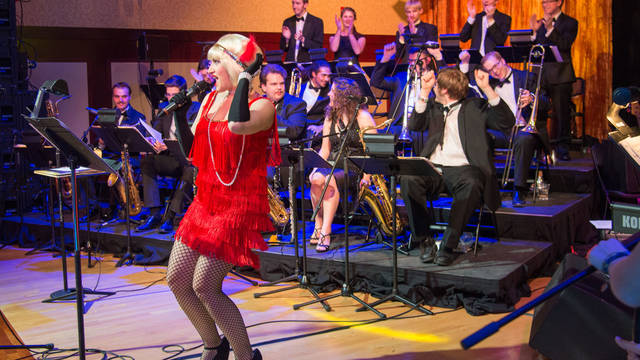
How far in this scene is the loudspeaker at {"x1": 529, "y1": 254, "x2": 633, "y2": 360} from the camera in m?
2.77

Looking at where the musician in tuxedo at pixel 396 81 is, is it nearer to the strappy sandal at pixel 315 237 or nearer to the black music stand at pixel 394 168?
the strappy sandal at pixel 315 237

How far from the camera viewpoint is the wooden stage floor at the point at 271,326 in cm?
353

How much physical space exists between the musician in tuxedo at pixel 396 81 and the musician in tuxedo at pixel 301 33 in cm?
118

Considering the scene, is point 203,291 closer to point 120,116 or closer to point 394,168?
point 394,168

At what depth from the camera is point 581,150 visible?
25.9 ft

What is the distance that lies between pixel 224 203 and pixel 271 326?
1522mm

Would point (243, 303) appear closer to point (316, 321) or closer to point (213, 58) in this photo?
point (316, 321)

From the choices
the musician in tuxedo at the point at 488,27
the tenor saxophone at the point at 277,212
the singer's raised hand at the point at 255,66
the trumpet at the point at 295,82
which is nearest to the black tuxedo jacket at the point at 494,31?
the musician in tuxedo at the point at 488,27

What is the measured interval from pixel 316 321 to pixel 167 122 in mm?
3517

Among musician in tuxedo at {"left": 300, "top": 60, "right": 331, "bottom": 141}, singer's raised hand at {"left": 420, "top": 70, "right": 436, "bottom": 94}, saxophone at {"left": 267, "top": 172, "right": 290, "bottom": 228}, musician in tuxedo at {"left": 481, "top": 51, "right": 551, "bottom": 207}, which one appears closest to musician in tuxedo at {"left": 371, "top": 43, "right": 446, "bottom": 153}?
musician in tuxedo at {"left": 481, "top": 51, "right": 551, "bottom": 207}

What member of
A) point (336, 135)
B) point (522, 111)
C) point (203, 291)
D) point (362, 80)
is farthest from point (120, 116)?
point (203, 291)

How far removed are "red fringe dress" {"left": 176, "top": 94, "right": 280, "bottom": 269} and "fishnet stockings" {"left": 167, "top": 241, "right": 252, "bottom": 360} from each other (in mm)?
50

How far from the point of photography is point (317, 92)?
22.0 feet

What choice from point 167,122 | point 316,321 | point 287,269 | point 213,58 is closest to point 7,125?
point 167,122
